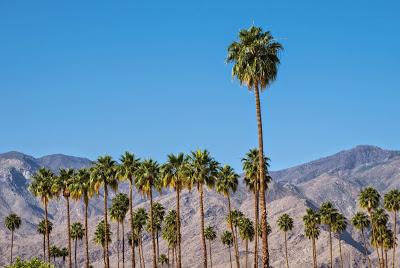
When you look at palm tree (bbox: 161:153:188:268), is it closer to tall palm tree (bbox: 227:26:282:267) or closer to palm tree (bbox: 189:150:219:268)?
palm tree (bbox: 189:150:219:268)

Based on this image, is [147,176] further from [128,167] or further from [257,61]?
[257,61]

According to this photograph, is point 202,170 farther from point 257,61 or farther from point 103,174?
point 257,61

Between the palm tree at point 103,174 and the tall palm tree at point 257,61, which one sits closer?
the tall palm tree at point 257,61

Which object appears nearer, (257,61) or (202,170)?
(257,61)

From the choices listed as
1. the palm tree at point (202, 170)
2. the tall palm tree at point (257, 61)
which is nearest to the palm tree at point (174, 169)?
the palm tree at point (202, 170)

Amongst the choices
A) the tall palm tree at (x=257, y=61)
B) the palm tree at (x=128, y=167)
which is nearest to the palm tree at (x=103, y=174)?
the palm tree at (x=128, y=167)

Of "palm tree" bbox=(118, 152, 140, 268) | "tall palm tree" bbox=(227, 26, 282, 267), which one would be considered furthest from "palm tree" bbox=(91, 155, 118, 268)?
"tall palm tree" bbox=(227, 26, 282, 267)

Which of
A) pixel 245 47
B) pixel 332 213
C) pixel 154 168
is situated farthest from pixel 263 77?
pixel 332 213

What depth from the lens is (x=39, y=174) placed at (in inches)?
3789

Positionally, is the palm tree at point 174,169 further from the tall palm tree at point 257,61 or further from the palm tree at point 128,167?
the tall palm tree at point 257,61

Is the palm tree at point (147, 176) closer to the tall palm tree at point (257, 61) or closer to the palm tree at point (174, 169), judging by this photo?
the palm tree at point (174, 169)

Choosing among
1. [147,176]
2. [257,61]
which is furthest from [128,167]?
[257,61]

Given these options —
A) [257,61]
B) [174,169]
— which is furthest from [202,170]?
[257,61]

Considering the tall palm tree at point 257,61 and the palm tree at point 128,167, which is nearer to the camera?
the tall palm tree at point 257,61
